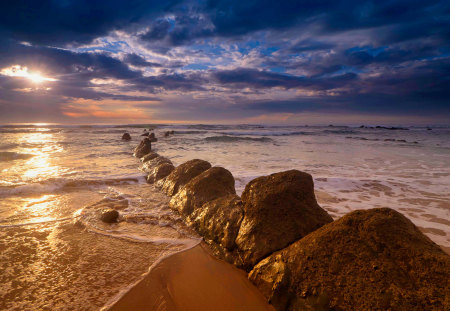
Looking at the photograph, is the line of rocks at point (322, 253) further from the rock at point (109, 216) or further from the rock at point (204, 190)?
the rock at point (109, 216)

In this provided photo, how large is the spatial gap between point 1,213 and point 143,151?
25.8ft

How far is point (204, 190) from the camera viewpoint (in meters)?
4.28

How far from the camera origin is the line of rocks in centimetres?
167

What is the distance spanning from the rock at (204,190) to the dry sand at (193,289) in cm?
127

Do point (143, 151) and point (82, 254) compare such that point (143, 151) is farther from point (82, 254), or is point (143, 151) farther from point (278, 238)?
point (278, 238)

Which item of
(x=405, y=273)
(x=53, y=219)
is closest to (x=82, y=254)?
(x=53, y=219)

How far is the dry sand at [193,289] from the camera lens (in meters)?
2.25

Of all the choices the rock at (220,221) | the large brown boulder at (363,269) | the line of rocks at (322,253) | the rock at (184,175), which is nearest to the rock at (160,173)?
the rock at (184,175)

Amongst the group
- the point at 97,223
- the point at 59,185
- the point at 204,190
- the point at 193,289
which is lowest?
the point at 193,289

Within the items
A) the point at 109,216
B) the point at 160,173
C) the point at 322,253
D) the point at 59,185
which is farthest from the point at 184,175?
the point at 322,253

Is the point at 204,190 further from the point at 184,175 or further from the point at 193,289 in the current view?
the point at 193,289

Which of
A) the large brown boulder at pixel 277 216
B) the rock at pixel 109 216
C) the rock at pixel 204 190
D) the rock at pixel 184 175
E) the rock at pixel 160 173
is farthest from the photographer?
the rock at pixel 160 173

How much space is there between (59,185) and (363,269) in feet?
22.0

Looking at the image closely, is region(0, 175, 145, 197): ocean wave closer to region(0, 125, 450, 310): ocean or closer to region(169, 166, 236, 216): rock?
region(0, 125, 450, 310): ocean
